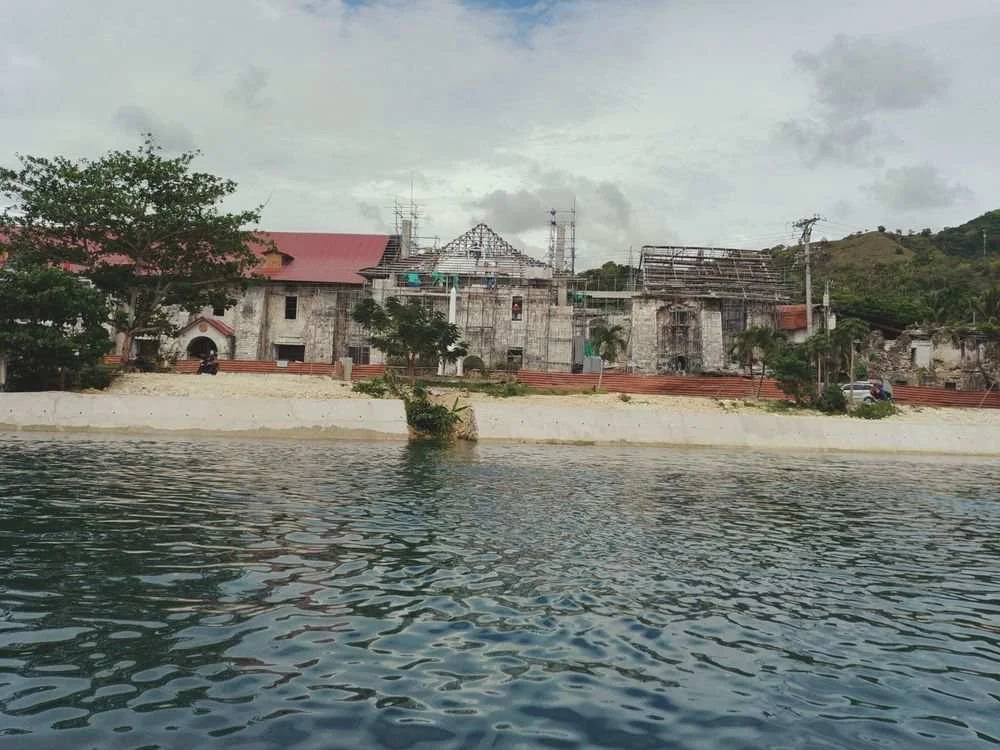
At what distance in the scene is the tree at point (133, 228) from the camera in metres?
41.9

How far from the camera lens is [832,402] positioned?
4462 cm

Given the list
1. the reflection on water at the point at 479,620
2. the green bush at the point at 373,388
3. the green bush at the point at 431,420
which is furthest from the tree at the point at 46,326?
the reflection on water at the point at 479,620

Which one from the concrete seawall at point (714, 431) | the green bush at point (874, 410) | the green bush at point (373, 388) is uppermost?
the green bush at point (373, 388)

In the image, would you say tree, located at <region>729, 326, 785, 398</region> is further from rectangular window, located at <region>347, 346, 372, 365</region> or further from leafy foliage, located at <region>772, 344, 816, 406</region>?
rectangular window, located at <region>347, 346, 372, 365</region>

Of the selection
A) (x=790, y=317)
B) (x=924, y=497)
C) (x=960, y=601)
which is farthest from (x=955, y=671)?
(x=790, y=317)

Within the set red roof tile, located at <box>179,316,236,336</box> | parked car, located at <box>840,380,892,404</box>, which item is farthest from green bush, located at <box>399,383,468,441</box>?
red roof tile, located at <box>179,316,236,336</box>

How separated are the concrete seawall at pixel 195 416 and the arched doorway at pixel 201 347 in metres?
30.9

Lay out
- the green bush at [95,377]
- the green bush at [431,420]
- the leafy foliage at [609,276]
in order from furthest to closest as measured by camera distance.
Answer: the leafy foliage at [609,276] → the green bush at [95,377] → the green bush at [431,420]

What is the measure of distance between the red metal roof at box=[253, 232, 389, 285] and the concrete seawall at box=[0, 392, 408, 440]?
3375 centimetres

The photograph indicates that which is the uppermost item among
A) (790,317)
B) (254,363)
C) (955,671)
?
(790,317)

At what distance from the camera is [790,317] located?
68.8 metres

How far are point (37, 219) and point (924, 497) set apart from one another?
42925 millimetres

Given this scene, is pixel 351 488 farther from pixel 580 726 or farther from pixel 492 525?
pixel 580 726

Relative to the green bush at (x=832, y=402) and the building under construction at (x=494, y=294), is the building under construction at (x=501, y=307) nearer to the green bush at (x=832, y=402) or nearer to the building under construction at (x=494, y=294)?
the building under construction at (x=494, y=294)
